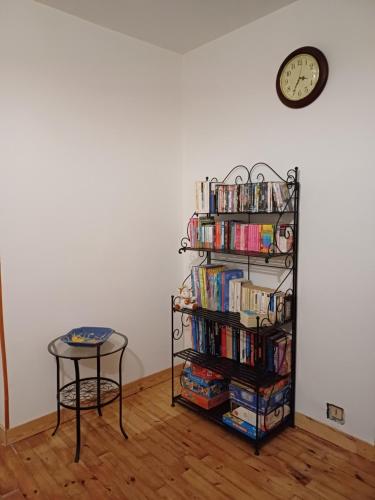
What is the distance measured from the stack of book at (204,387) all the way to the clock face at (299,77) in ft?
6.11

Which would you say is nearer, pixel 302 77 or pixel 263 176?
pixel 302 77

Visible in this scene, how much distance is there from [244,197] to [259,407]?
128cm

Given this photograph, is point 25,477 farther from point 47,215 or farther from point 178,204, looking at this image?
point 178,204

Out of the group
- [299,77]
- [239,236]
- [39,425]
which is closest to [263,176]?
[239,236]

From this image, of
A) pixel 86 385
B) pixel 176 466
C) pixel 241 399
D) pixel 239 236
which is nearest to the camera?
pixel 176 466

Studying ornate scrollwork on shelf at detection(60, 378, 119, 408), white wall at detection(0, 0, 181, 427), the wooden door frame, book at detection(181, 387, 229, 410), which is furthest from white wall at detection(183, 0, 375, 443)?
the wooden door frame

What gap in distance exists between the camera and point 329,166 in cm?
215

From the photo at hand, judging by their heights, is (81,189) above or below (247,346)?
above

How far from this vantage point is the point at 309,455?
2.13 m

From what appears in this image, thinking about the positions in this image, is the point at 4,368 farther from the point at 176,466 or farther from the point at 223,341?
the point at 223,341

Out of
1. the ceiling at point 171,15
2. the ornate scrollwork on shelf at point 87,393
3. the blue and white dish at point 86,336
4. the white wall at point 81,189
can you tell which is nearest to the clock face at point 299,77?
the ceiling at point 171,15

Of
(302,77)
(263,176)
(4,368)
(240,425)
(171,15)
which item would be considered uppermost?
(171,15)

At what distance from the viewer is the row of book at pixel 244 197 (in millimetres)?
2242

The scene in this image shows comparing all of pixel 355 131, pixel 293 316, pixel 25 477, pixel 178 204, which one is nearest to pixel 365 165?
pixel 355 131
